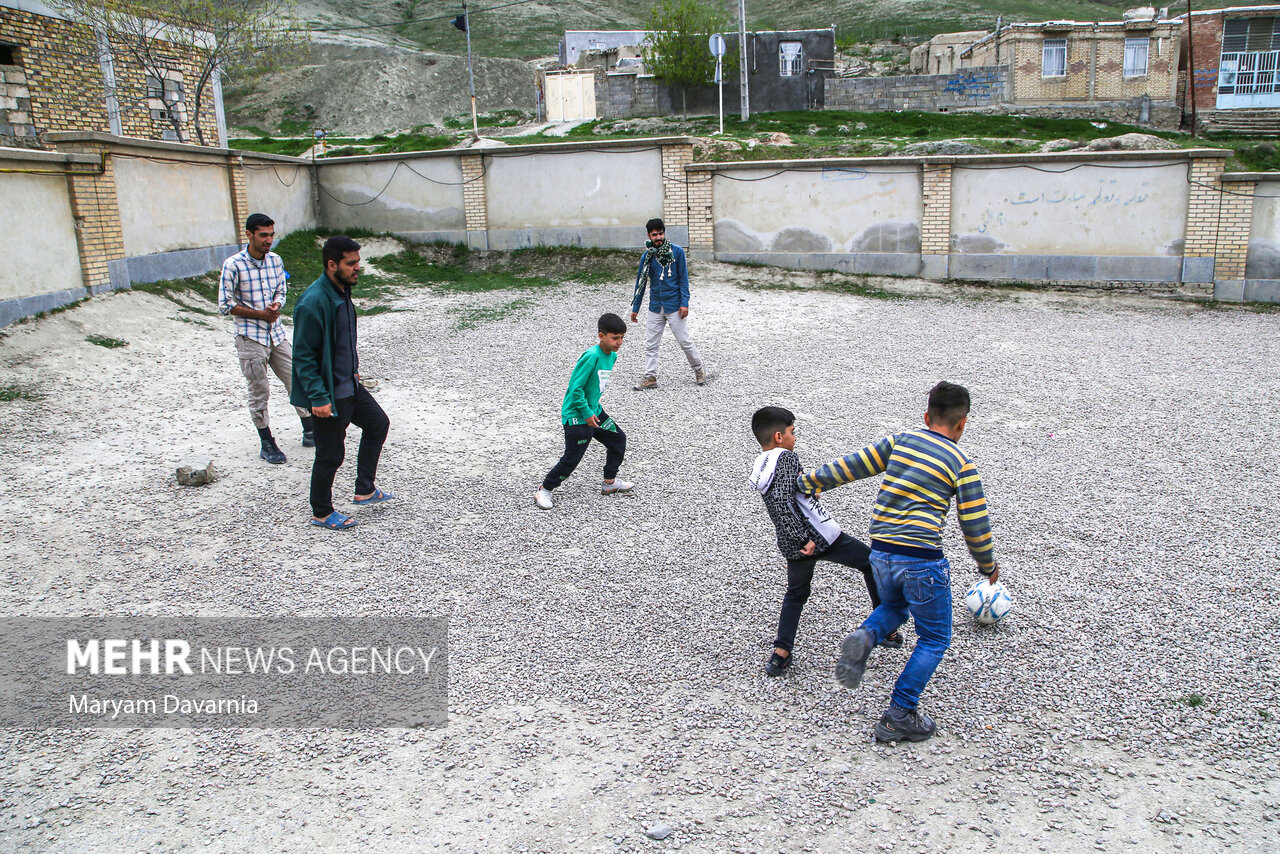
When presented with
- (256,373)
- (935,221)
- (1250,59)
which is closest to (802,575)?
(256,373)

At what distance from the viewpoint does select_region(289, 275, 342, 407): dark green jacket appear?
5328 millimetres

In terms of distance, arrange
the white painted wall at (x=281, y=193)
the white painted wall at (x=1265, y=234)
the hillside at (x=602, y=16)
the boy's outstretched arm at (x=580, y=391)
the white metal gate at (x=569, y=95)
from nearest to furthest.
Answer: the boy's outstretched arm at (x=580, y=391)
the white painted wall at (x=1265, y=234)
the white painted wall at (x=281, y=193)
the white metal gate at (x=569, y=95)
the hillside at (x=602, y=16)

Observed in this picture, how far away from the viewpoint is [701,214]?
636 inches

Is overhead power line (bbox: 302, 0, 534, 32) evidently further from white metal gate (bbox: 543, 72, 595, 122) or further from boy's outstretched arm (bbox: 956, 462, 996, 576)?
boy's outstretched arm (bbox: 956, 462, 996, 576)

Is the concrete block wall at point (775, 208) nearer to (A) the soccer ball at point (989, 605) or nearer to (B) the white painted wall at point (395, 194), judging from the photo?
(B) the white painted wall at point (395, 194)

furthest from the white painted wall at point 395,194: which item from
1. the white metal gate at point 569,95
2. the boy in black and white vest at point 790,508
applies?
the white metal gate at point 569,95

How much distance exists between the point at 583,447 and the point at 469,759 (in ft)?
9.28

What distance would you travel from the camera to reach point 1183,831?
9.92 feet

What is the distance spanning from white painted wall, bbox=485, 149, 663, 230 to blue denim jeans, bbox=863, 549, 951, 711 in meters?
13.7

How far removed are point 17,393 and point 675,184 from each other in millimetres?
10924

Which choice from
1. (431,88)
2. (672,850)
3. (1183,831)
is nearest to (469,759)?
(672,850)

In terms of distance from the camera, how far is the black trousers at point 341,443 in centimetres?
557

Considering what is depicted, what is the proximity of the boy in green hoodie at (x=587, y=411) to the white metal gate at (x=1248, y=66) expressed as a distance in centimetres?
4133

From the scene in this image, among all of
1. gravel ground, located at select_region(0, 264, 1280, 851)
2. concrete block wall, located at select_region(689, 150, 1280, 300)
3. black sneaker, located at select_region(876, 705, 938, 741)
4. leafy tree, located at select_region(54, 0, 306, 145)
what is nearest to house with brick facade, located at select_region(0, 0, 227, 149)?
leafy tree, located at select_region(54, 0, 306, 145)
